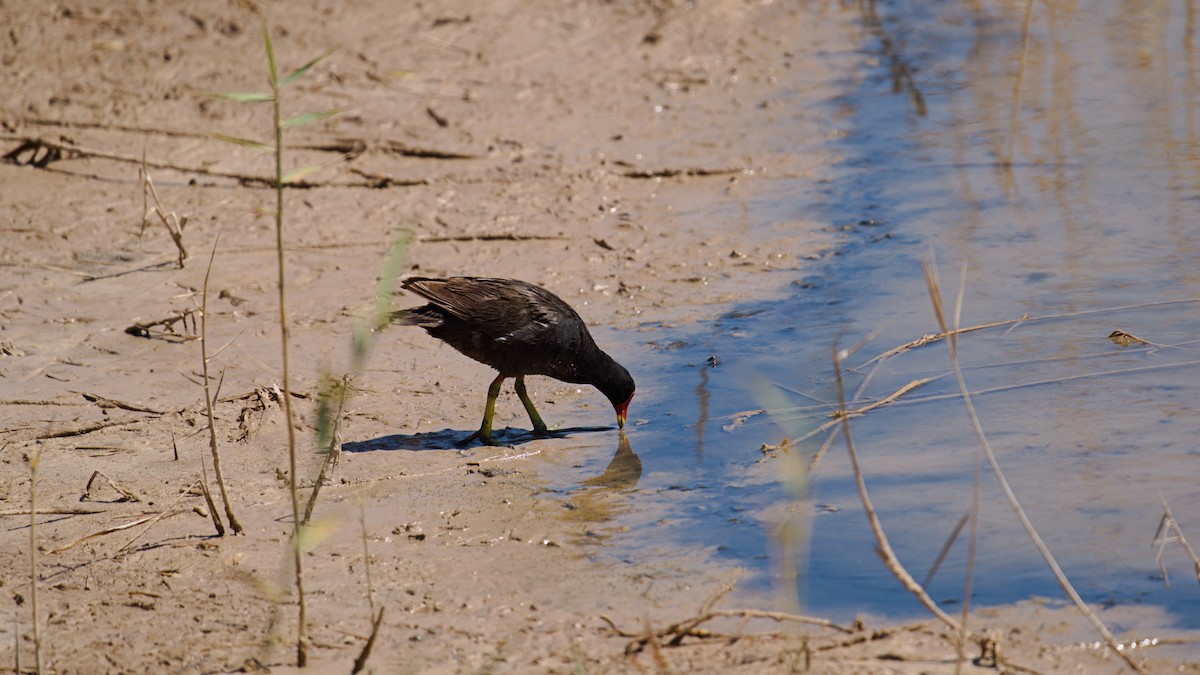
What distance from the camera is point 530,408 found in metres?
5.90

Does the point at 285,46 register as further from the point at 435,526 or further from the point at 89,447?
the point at 435,526

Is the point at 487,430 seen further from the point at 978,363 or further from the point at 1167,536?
the point at 1167,536

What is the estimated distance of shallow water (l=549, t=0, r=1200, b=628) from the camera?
14.3 feet

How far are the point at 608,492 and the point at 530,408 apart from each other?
945mm

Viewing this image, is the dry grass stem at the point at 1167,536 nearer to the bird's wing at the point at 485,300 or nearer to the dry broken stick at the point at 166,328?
the bird's wing at the point at 485,300

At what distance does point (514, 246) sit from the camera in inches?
299

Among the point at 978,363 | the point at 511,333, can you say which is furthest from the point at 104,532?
the point at 978,363

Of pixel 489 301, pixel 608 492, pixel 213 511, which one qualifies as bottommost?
pixel 608 492

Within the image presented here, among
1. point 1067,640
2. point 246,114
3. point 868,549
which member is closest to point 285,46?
point 246,114

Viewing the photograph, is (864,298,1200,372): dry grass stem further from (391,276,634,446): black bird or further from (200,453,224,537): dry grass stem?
(200,453,224,537): dry grass stem

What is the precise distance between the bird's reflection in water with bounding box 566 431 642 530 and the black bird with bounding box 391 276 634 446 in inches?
18.2

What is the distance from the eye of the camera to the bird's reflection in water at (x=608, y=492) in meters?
4.83

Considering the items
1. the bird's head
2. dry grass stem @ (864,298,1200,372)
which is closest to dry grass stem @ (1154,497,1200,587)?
dry grass stem @ (864,298,1200,372)

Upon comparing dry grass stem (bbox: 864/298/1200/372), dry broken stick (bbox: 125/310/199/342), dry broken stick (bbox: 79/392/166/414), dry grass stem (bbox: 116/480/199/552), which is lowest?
dry broken stick (bbox: 79/392/166/414)
